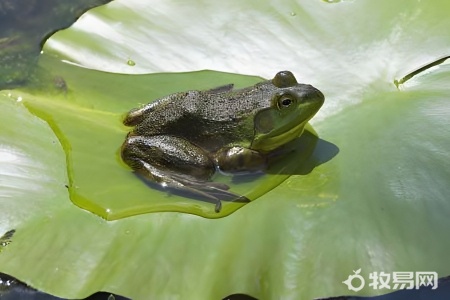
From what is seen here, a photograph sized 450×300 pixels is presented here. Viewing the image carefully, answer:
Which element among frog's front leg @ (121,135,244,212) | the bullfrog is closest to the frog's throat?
the bullfrog

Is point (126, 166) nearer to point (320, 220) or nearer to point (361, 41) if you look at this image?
point (320, 220)

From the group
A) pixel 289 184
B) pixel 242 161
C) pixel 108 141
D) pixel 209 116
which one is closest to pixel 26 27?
pixel 108 141

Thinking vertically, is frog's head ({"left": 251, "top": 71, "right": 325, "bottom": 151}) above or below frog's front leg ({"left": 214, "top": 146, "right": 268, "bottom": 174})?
above

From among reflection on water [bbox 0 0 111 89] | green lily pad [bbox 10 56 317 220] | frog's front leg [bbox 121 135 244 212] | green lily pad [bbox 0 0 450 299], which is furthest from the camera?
reflection on water [bbox 0 0 111 89]

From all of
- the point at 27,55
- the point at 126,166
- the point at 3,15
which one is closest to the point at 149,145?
the point at 126,166

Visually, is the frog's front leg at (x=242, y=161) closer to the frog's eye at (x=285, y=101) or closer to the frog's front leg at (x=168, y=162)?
the frog's front leg at (x=168, y=162)

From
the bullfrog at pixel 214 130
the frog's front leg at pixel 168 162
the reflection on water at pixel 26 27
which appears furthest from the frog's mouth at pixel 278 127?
the reflection on water at pixel 26 27

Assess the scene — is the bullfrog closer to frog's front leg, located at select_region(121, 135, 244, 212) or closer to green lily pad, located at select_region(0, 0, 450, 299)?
frog's front leg, located at select_region(121, 135, 244, 212)

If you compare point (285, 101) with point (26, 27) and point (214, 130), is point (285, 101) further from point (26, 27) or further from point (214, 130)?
point (26, 27)
